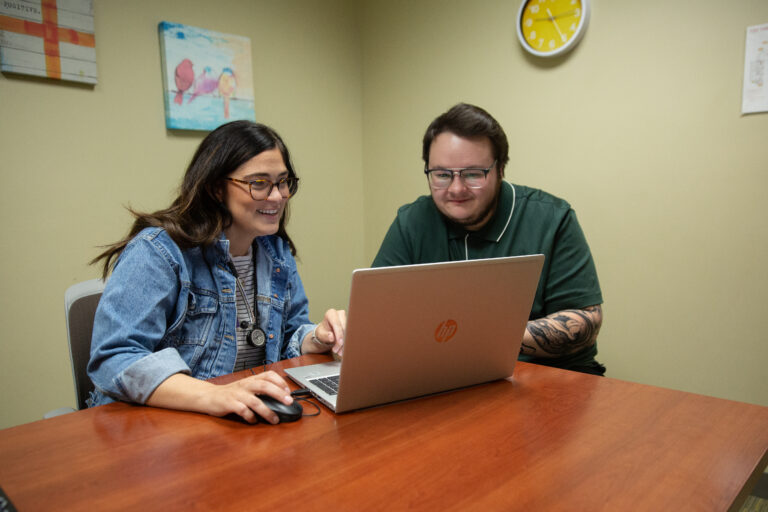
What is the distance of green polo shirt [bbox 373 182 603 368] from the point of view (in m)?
1.52

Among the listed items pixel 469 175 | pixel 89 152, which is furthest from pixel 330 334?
pixel 89 152

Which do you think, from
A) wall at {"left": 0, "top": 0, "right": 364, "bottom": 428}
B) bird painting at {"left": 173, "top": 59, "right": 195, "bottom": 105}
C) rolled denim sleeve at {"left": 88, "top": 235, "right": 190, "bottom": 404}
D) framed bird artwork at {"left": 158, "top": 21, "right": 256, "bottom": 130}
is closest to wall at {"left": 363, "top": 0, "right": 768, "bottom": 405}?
wall at {"left": 0, "top": 0, "right": 364, "bottom": 428}

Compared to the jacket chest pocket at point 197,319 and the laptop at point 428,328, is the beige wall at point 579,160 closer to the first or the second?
the jacket chest pocket at point 197,319

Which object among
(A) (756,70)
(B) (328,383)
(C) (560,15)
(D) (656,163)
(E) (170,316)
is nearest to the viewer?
(B) (328,383)

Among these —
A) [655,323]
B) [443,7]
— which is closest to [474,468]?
[655,323]

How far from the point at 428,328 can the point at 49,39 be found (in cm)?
203

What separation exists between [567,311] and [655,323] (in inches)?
40.1

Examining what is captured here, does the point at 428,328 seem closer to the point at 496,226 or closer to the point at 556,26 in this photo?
the point at 496,226

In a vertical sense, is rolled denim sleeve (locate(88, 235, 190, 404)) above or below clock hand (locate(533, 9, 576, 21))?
below

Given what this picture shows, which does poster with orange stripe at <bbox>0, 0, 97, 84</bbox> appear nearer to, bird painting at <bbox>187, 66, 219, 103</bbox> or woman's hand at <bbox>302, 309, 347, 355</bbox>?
bird painting at <bbox>187, 66, 219, 103</bbox>

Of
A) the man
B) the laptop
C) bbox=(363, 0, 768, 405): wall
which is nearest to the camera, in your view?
the laptop

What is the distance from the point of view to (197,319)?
123cm

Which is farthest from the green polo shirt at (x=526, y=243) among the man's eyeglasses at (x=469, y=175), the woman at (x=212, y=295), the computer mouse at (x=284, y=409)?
the computer mouse at (x=284, y=409)

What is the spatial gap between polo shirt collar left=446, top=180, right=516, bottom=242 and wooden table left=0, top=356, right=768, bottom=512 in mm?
740
